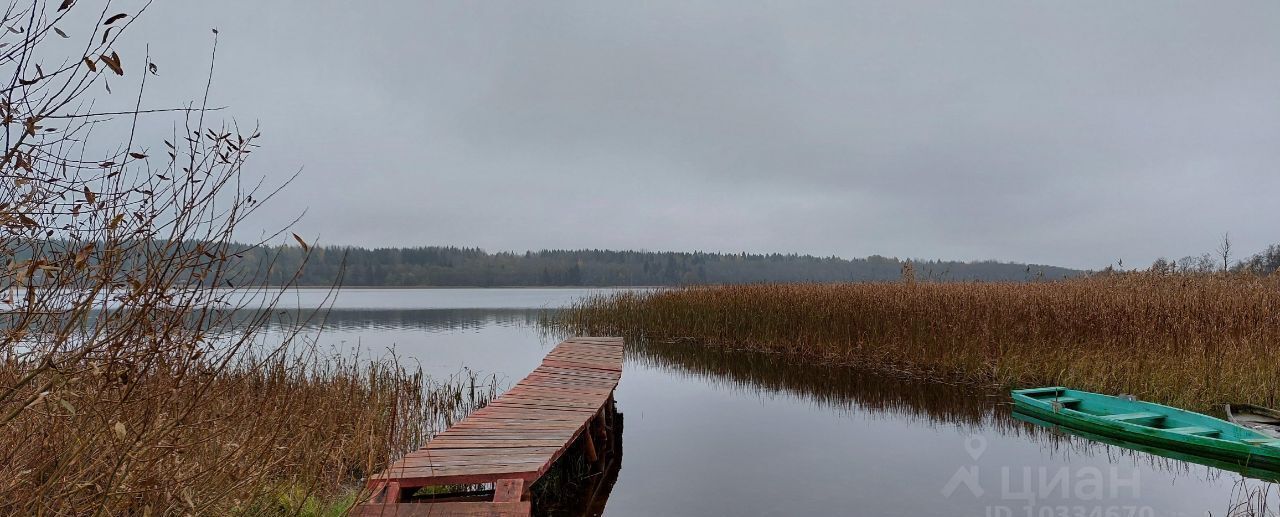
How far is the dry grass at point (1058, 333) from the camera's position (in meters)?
9.09

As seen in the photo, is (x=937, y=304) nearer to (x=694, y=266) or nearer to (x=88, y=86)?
(x=88, y=86)

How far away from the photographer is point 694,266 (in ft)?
274

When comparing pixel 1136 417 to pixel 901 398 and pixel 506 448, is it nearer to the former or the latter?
pixel 901 398

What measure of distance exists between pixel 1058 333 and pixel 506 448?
10245mm

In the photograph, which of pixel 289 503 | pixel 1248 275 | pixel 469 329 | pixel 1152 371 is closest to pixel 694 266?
pixel 469 329

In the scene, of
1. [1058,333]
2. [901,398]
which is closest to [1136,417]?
[901,398]

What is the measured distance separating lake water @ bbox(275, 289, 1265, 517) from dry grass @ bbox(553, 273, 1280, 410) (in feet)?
3.70

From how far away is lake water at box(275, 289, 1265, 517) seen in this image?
5.95 metres

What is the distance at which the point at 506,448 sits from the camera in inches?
194

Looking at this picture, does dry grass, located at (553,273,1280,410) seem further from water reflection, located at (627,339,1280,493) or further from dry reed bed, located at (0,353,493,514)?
dry reed bed, located at (0,353,493,514)

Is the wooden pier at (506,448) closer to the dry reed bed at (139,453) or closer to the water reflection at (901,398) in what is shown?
the dry reed bed at (139,453)

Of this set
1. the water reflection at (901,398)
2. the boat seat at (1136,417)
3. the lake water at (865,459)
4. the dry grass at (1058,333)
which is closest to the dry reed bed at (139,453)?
the lake water at (865,459)

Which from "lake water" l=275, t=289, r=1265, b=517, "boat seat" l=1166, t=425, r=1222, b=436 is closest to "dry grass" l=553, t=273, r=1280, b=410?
"lake water" l=275, t=289, r=1265, b=517

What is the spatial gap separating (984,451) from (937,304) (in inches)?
233
